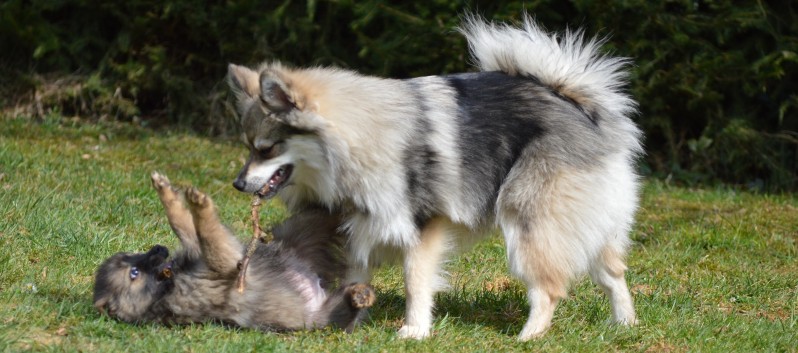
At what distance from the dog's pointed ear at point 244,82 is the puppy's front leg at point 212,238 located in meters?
0.55

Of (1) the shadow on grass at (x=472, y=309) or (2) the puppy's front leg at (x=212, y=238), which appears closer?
(2) the puppy's front leg at (x=212, y=238)

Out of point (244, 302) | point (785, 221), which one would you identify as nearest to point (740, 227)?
point (785, 221)

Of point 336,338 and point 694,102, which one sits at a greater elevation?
point 336,338

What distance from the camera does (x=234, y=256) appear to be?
415 cm

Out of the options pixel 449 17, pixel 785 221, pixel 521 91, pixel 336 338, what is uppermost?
pixel 521 91

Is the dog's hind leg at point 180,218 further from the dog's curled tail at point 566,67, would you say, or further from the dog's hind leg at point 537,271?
the dog's curled tail at point 566,67

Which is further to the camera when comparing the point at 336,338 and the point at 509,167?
the point at 509,167

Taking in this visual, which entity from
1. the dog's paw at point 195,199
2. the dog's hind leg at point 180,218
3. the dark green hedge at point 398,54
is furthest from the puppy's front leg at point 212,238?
the dark green hedge at point 398,54

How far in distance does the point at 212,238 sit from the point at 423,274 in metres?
0.97

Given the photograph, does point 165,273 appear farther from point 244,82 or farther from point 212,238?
point 244,82

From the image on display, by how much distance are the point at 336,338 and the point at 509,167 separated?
111cm

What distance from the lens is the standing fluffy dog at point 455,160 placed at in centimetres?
421

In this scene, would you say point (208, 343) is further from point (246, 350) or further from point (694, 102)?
point (694, 102)

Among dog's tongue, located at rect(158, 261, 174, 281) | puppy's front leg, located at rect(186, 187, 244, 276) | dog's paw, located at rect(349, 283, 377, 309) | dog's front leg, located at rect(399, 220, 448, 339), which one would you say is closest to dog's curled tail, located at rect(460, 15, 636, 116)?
dog's front leg, located at rect(399, 220, 448, 339)
